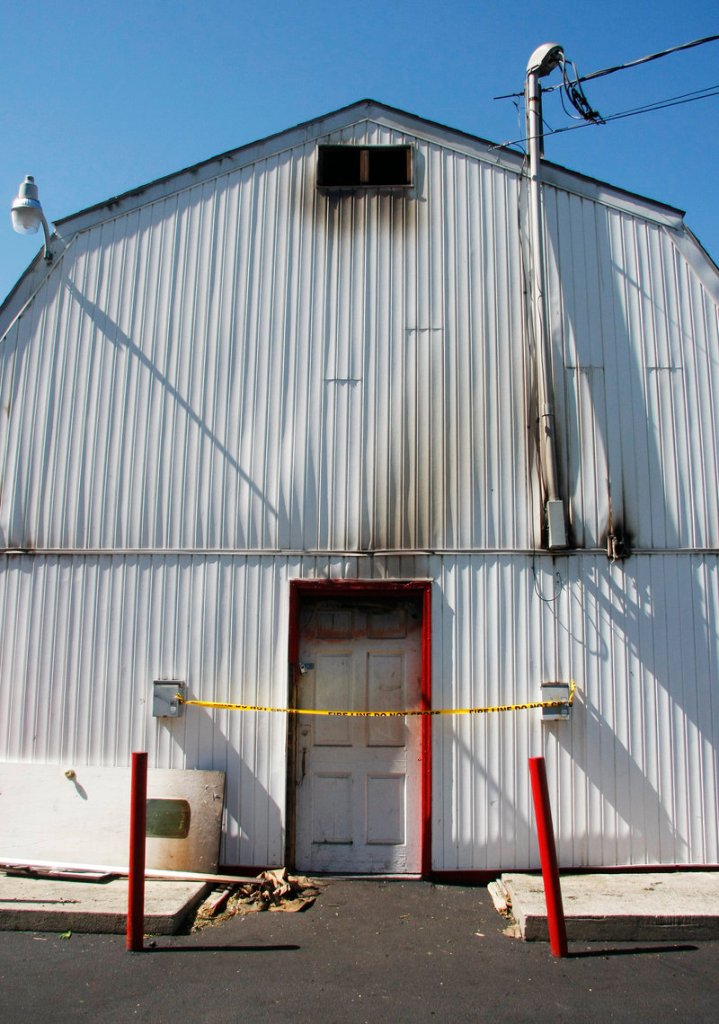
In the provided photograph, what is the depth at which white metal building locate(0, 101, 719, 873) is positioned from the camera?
6578 millimetres

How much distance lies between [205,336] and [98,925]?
4.83m

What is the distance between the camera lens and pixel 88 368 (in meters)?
7.31

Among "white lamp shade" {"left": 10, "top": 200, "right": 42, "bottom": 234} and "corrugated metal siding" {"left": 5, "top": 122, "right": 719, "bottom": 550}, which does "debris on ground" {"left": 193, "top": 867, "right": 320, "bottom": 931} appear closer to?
"corrugated metal siding" {"left": 5, "top": 122, "right": 719, "bottom": 550}

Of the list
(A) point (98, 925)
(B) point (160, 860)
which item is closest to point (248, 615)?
(B) point (160, 860)

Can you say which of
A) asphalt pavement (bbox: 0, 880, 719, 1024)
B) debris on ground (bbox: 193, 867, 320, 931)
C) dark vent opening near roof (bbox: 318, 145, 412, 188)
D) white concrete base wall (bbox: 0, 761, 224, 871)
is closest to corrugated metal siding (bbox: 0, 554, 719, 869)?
white concrete base wall (bbox: 0, 761, 224, 871)

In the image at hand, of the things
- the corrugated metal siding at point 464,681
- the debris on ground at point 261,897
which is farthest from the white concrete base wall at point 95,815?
the debris on ground at point 261,897

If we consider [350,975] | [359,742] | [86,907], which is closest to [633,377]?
[359,742]

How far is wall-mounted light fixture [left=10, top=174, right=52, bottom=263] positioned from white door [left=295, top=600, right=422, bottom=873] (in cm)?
425

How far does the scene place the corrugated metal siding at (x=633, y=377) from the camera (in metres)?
6.91

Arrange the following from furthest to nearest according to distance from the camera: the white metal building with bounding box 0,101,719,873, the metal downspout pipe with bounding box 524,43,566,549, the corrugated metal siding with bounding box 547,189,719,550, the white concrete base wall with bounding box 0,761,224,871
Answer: the corrugated metal siding with bounding box 547,189,719,550 < the metal downspout pipe with bounding box 524,43,566,549 < the white metal building with bounding box 0,101,719,873 < the white concrete base wall with bounding box 0,761,224,871

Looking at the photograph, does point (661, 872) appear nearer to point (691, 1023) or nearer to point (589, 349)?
point (691, 1023)

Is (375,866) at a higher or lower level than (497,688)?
lower

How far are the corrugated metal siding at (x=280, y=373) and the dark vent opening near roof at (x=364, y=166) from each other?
0.47 ft

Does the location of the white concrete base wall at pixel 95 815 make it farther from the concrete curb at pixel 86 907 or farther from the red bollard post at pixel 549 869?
the red bollard post at pixel 549 869
